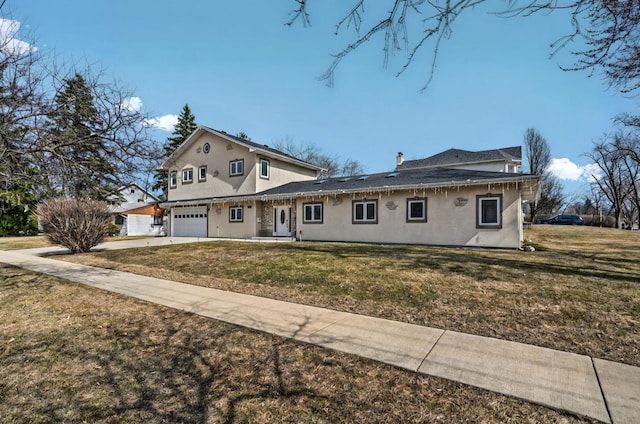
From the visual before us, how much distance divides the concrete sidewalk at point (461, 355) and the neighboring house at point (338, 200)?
7.51 m

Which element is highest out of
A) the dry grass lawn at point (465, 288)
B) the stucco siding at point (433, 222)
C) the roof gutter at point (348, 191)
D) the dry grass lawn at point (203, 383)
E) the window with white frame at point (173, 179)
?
the window with white frame at point (173, 179)

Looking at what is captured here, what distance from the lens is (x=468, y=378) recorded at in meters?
3.18

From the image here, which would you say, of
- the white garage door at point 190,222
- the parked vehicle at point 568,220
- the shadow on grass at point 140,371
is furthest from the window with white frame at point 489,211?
the parked vehicle at point 568,220

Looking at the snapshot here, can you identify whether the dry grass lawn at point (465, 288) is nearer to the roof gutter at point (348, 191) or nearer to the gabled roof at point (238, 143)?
the roof gutter at point (348, 191)

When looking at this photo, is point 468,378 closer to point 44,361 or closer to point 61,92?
point 44,361

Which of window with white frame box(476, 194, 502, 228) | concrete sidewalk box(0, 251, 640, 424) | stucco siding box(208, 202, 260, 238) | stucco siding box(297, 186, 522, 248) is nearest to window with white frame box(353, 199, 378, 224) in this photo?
stucco siding box(297, 186, 522, 248)

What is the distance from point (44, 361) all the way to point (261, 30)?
467 cm

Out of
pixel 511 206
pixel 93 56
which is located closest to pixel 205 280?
pixel 93 56

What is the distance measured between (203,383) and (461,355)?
2862 millimetres

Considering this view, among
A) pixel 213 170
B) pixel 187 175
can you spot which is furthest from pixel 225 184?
pixel 187 175

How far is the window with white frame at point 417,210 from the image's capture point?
49.8 feet

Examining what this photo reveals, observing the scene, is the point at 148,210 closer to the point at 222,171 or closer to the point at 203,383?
the point at 222,171

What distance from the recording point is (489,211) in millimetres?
Answer: 13883

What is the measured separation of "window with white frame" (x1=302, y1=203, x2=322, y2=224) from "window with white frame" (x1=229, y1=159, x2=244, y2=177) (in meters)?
6.15
